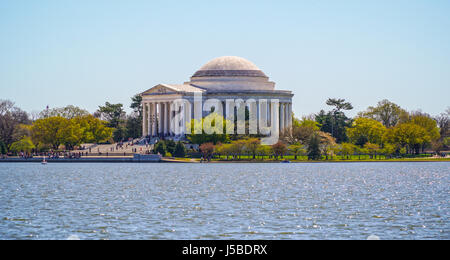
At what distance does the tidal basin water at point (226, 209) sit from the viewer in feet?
129

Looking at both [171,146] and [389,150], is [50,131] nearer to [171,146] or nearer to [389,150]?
[171,146]

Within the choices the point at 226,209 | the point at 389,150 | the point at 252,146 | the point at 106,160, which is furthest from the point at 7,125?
the point at 226,209

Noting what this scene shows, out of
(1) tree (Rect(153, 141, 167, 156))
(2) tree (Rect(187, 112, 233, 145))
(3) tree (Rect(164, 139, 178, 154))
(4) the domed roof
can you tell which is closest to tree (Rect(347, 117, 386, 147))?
(2) tree (Rect(187, 112, 233, 145))

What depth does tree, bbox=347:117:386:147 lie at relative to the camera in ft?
499

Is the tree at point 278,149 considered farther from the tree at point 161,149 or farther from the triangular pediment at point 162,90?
the triangular pediment at point 162,90

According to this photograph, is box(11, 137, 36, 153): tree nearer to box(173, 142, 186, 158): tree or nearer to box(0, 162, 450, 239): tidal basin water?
box(173, 142, 186, 158): tree

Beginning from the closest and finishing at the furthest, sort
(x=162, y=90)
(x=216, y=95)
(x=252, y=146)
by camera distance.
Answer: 1. (x=252, y=146)
2. (x=162, y=90)
3. (x=216, y=95)

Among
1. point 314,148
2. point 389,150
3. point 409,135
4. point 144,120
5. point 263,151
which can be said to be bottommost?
point 263,151

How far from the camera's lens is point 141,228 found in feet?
133

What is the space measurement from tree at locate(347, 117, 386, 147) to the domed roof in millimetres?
31111

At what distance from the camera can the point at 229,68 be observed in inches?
7136

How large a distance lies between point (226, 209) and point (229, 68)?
132855mm

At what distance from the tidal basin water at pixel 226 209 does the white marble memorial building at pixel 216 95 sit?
92320 mm
